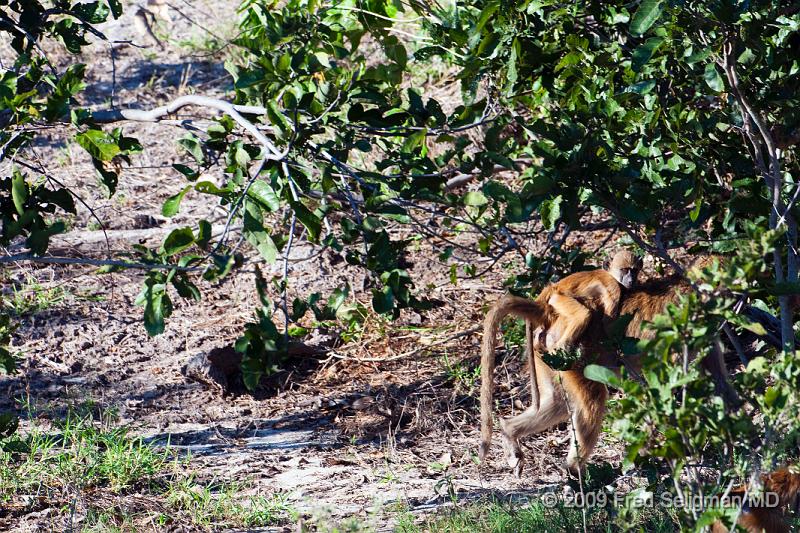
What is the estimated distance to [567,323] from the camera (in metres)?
5.38

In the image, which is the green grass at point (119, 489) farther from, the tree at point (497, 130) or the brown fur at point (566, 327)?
the brown fur at point (566, 327)

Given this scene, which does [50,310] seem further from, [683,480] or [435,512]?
[683,480]

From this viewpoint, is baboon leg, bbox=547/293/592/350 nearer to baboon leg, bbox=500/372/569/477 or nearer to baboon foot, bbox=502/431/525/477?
baboon leg, bbox=500/372/569/477

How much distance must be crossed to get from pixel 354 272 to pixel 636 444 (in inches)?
193

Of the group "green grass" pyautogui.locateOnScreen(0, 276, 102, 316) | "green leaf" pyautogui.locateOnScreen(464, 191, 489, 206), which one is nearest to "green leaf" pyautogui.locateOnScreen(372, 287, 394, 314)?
"green leaf" pyautogui.locateOnScreen(464, 191, 489, 206)

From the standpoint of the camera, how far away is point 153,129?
10.3 meters

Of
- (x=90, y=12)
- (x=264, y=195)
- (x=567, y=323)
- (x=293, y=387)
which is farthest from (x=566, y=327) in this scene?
(x=90, y=12)

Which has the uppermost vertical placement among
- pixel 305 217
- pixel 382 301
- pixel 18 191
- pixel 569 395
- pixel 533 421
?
pixel 18 191

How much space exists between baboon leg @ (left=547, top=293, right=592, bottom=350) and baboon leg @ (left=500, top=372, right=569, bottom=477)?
0.21 metres

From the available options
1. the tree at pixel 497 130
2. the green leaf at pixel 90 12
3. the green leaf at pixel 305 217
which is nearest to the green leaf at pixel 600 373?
the tree at pixel 497 130

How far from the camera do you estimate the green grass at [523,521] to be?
14.8ft

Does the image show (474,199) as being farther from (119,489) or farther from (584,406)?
(119,489)

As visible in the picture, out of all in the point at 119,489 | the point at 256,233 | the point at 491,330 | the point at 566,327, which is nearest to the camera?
the point at 256,233

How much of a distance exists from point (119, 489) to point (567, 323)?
257 cm
